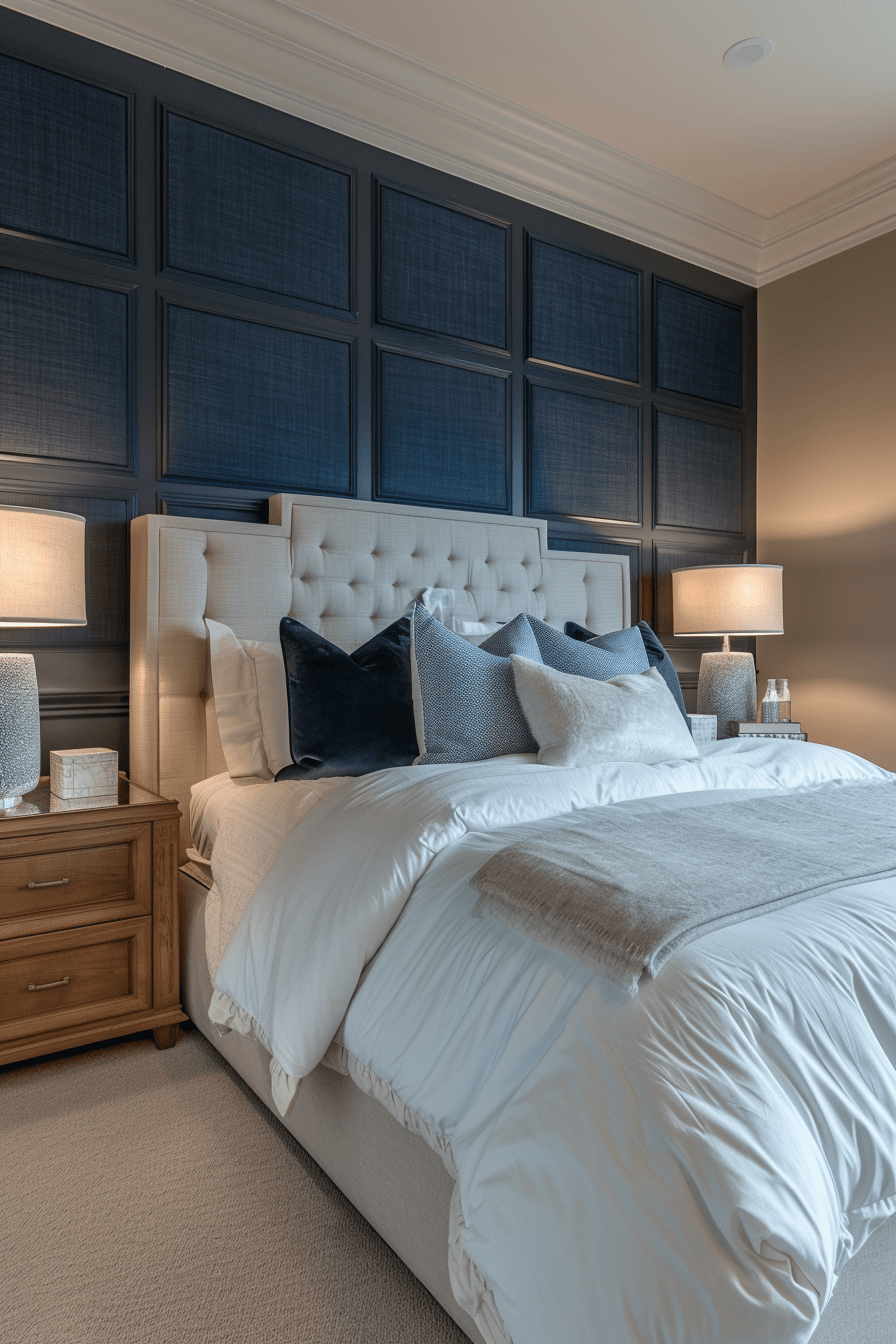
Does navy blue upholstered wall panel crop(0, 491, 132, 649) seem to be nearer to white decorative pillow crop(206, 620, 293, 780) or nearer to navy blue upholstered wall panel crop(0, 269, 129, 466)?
navy blue upholstered wall panel crop(0, 269, 129, 466)

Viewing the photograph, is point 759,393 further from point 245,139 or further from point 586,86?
point 245,139

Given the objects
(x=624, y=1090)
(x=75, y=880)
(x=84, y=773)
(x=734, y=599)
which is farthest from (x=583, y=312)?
(x=624, y=1090)

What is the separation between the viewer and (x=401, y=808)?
5.25 feet

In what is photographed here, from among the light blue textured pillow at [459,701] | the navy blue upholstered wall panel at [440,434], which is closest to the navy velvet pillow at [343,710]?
the light blue textured pillow at [459,701]

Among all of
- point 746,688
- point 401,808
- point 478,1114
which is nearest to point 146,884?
point 401,808

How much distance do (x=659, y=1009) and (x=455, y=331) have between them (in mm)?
2858

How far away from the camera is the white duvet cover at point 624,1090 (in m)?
0.84

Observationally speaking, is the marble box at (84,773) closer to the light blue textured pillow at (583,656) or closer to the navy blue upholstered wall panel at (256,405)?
the navy blue upholstered wall panel at (256,405)

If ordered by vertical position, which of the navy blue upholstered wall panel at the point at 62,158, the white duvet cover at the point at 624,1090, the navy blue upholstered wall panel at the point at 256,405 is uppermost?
the navy blue upholstered wall panel at the point at 62,158

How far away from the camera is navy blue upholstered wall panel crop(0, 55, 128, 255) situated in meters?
2.38

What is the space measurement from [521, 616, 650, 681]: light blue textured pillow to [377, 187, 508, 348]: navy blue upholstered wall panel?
4.51 ft

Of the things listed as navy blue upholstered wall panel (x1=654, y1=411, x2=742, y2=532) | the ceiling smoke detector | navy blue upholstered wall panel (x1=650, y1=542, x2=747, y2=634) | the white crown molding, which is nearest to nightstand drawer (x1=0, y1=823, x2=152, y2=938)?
navy blue upholstered wall panel (x1=650, y1=542, x2=747, y2=634)

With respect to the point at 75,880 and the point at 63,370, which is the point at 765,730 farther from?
the point at 63,370

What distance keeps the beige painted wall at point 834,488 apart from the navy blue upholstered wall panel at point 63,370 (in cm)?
308
